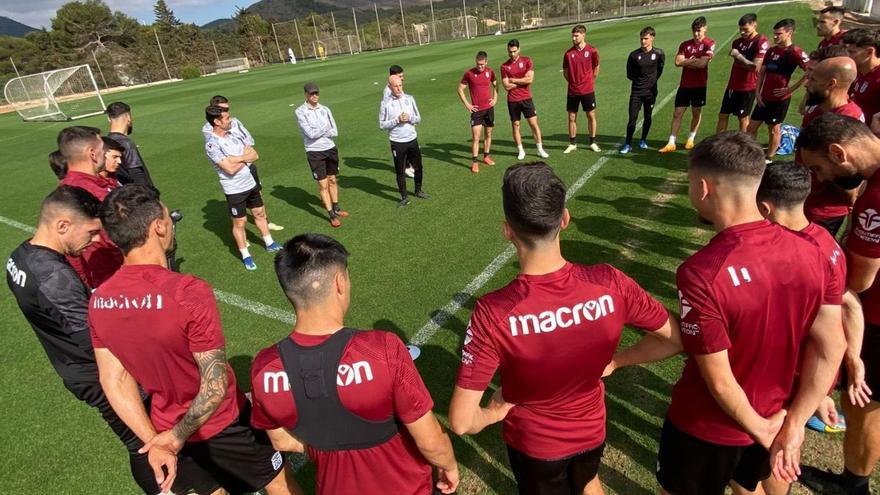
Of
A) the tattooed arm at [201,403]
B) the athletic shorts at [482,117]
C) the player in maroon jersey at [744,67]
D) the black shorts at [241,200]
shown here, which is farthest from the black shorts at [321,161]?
the player in maroon jersey at [744,67]

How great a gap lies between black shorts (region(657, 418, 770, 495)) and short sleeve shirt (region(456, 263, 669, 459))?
0.73m

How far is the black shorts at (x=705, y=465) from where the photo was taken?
7.61 ft

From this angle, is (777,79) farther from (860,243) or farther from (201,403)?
(201,403)

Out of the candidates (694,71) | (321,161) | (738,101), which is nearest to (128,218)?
(321,161)

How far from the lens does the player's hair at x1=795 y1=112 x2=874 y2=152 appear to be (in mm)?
2623

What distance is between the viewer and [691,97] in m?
9.19

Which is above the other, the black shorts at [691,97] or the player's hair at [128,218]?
the player's hair at [128,218]

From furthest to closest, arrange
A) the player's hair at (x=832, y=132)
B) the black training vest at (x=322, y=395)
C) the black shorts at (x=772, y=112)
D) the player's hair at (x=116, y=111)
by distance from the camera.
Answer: the black shorts at (x=772, y=112), the player's hair at (x=116, y=111), the player's hair at (x=832, y=132), the black training vest at (x=322, y=395)

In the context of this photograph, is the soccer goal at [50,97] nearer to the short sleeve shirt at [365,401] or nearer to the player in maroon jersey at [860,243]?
the short sleeve shirt at [365,401]

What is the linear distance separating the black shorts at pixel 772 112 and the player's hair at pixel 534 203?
8264 millimetres

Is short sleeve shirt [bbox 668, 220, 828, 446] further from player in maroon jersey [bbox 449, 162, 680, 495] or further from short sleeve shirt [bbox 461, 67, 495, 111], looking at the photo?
short sleeve shirt [bbox 461, 67, 495, 111]

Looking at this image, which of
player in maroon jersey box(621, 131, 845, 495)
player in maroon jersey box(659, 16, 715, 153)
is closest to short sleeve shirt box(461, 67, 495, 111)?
player in maroon jersey box(659, 16, 715, 153)

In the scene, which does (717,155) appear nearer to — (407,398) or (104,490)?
(407,398)

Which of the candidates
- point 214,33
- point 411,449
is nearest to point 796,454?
point 411,449
